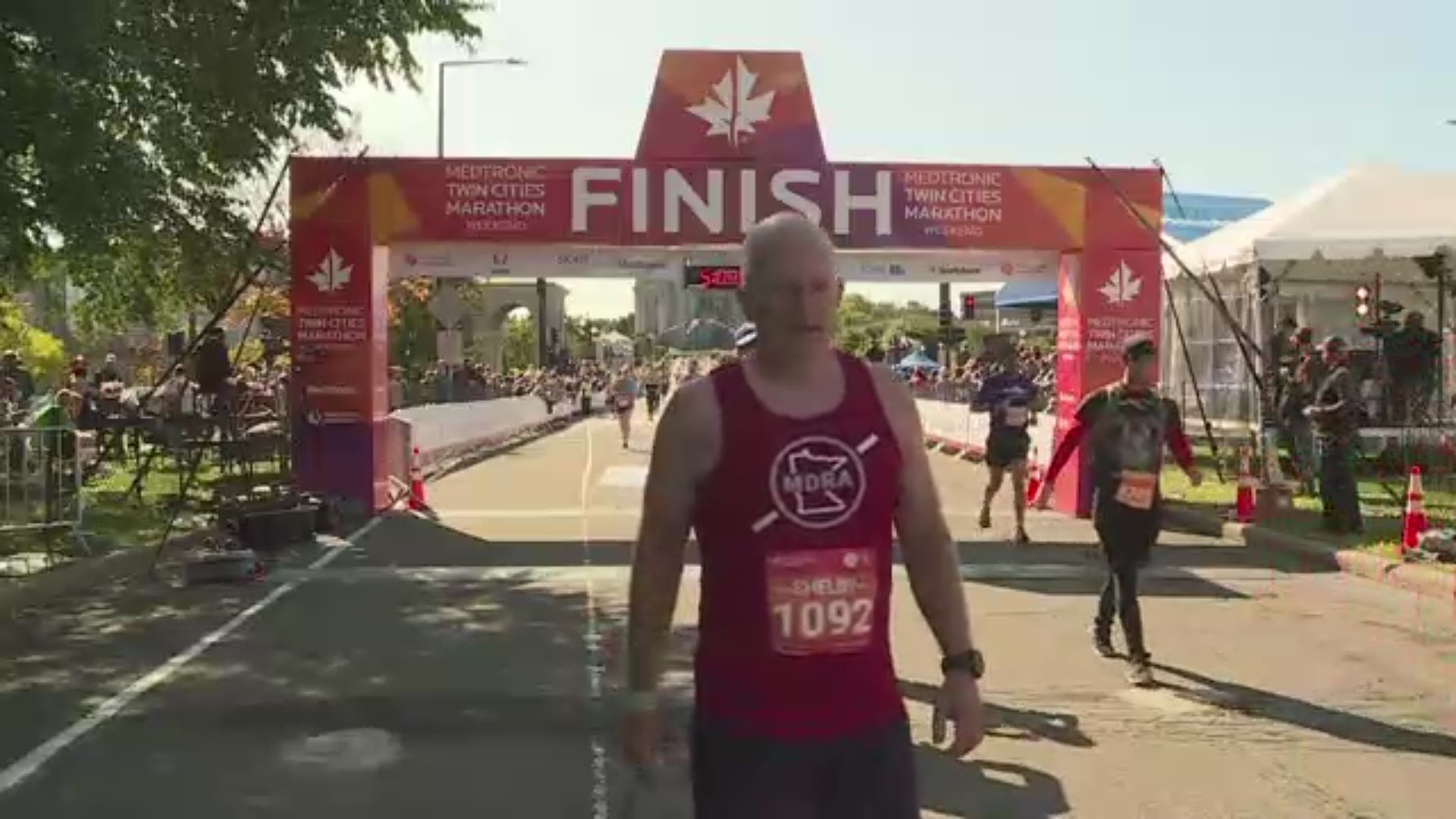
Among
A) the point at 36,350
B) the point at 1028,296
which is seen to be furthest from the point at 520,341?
the point at 1028,296

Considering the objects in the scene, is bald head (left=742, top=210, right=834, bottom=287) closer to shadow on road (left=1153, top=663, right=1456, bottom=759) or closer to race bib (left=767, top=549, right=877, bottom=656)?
race bib (left=767, top=549, right=877, bottom=656)

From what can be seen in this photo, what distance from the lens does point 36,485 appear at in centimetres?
1312

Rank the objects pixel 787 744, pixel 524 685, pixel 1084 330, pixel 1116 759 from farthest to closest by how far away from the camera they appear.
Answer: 1. pixel 1084 330
2. pixel 524 685
3. pixel 1116 759
4. pixel 787 744

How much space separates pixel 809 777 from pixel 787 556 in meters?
0.44

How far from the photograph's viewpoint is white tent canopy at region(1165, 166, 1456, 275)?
1959 centimetres

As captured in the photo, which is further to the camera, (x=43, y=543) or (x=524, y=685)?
(x=43, y=543)

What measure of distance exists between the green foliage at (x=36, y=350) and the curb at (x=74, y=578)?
25257 millimetres

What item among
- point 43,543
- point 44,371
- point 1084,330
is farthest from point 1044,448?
point 44,371

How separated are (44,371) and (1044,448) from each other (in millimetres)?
35603

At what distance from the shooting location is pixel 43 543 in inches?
550

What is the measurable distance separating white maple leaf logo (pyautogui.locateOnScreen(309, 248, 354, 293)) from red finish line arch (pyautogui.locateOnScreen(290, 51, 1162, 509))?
19mm

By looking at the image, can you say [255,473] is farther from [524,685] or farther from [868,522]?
[868,522]

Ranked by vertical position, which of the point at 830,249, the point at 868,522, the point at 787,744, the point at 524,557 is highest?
the point at 830,249

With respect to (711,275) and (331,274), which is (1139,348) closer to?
(711,275)
